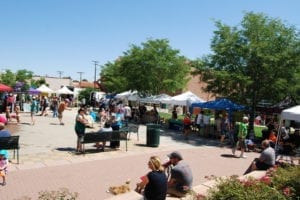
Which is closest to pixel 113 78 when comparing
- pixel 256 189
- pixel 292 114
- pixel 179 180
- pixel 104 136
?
pixel 104 136

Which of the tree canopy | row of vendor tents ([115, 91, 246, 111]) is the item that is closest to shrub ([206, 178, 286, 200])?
the tree canopy

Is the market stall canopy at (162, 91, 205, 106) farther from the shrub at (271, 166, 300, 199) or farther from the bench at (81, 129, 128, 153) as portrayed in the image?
the shrub at (271, 166, 300, 199)

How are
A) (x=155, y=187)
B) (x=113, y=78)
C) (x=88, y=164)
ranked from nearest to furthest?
(x=155, y=187) < (x=88, y=164) < (x=113, y=78)

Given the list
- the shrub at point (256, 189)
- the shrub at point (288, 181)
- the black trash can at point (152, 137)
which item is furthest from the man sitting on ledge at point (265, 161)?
the black trash can at point (152, 137)

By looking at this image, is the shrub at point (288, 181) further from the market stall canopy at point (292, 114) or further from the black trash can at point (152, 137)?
the black trash can at point (152, 137)

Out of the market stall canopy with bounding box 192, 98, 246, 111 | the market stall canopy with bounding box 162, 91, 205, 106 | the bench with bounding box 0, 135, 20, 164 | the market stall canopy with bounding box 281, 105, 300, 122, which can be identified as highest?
the market stall canopy with bounding box 162, 91, 205, 106

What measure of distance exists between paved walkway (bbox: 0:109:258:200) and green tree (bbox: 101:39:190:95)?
14440 millimetres

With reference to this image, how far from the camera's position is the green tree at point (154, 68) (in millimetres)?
33188

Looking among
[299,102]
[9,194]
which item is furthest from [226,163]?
[299,102]

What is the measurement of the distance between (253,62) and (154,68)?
527 inches

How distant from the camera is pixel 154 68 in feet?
109

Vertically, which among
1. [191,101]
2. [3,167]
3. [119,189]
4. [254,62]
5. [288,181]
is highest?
[254,62]

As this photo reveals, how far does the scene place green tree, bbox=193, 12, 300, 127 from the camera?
810 inches

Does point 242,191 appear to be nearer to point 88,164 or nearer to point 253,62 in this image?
point 88,164
